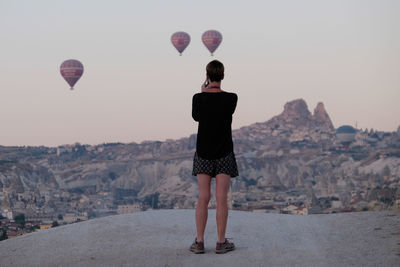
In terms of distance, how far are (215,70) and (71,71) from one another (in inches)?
1638

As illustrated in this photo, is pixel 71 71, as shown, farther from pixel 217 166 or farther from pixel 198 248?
pixel 217 166

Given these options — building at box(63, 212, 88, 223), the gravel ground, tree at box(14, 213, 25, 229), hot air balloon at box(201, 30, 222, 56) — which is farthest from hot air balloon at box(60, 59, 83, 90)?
the gravel ground

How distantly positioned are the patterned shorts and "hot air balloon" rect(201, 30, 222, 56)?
141 feet

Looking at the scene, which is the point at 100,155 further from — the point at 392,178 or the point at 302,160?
the point at 392,178

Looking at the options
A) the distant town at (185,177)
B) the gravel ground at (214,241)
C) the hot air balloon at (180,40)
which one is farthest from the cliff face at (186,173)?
the gravel ground at (214,241)

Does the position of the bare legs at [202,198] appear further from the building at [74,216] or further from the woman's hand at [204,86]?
the building at [74,216]

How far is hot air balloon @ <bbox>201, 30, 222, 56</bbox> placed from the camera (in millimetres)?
47688

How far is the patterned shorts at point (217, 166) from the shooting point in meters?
4.84

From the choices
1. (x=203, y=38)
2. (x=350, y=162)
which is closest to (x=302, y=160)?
(x=350, y=162)

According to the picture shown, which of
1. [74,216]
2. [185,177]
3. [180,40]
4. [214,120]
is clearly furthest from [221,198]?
[185,177]

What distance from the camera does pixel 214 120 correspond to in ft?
15.8

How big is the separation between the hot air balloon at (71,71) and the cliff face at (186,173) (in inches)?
1416

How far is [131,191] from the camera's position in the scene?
104312 mm

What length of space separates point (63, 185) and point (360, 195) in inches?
1766
